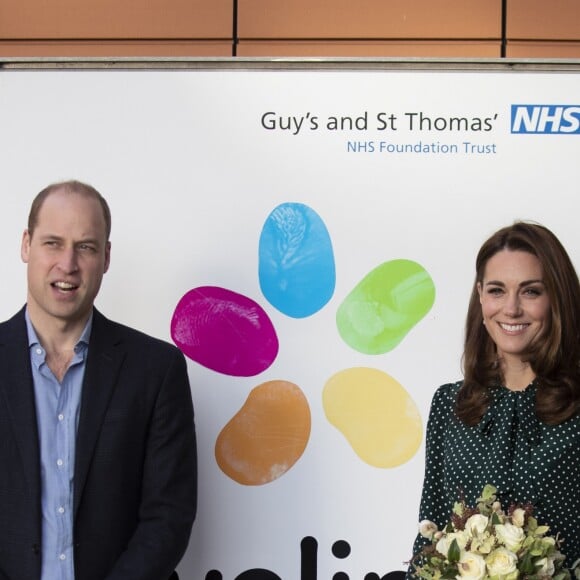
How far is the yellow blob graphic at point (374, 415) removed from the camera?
2.92 metres

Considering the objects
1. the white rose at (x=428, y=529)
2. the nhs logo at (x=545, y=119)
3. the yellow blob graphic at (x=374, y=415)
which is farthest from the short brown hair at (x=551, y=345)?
the nhs logo at (x=545, y=119)

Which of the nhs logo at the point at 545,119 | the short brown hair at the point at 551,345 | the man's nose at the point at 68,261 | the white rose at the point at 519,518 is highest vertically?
the nhs logo at the point at 545,119

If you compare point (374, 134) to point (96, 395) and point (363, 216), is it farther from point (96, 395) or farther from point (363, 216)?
point (96, 395)

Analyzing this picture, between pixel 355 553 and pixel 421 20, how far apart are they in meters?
2.47

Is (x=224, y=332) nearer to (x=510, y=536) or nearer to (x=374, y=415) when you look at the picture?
(x=374, y=415)

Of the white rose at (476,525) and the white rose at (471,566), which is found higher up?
the white rose at (476,525)

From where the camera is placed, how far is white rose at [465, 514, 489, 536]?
6.20 feet

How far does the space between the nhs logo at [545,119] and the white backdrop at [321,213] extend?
2cm

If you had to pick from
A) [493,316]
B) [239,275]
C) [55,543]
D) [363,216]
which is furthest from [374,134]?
[55,543]

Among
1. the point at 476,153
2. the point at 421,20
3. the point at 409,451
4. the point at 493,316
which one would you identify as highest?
the point at 421,20

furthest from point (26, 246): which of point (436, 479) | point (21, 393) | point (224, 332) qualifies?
point (436, 479)

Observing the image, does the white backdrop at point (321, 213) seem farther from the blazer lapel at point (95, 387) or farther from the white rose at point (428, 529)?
the white rose at point (428, 529)

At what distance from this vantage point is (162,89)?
2994mm

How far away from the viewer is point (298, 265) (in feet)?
9.73
